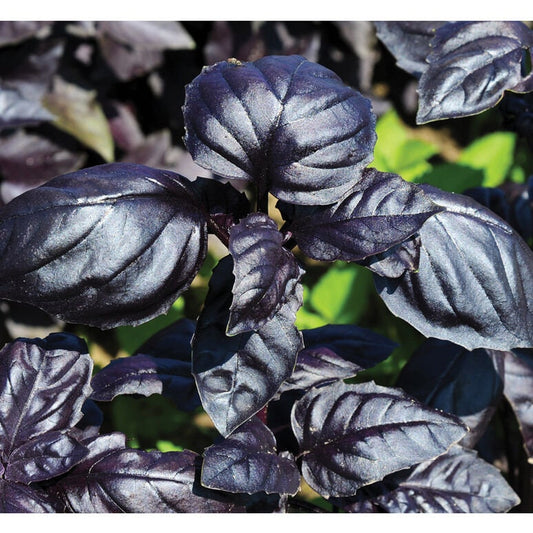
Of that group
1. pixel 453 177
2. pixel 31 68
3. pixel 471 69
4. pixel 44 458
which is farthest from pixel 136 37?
pixel 44 458

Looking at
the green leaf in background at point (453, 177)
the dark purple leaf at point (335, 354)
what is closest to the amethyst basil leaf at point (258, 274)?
the dark purple leaf at point (335, 354)

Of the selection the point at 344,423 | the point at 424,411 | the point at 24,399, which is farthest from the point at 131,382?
the point at 424,411

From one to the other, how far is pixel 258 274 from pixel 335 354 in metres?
0.37

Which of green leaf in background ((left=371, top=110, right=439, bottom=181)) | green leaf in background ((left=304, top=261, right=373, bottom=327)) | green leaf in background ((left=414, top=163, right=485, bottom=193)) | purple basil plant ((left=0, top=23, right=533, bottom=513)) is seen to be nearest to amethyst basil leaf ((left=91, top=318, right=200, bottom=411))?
purple basil plant ((left=0, top=23, right=533, bottom=513))

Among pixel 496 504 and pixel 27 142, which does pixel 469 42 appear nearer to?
pixel 496 504


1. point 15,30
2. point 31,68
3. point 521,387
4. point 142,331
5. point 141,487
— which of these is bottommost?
point 142,331

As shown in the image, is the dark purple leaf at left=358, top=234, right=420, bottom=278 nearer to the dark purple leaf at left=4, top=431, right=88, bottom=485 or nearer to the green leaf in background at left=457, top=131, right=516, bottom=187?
the dark purple leaf at left=4, top=431, right=88, bottom=485

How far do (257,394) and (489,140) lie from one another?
1487mm

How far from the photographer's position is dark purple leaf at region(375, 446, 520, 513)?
3.75ft

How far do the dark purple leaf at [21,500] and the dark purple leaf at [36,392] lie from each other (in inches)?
1.8

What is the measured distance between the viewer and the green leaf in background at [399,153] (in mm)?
2121

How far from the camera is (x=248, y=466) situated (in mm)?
967

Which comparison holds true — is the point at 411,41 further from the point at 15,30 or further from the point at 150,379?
the point at 15,30

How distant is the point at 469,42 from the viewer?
1230 millimetres
